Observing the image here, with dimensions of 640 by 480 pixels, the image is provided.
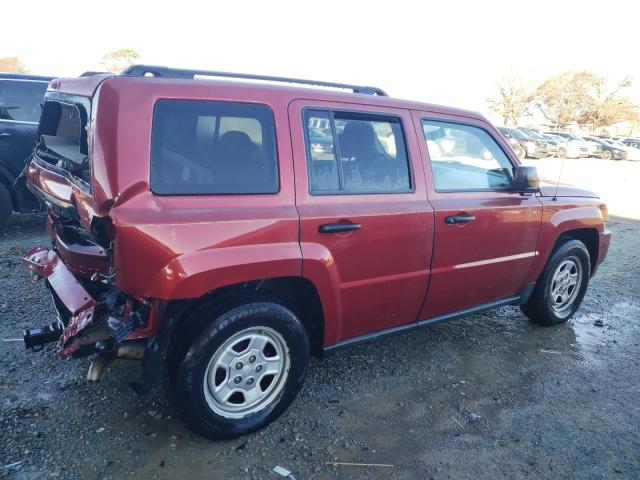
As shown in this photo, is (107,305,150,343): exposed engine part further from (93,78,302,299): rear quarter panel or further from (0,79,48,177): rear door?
(0,79,48,177): rear door

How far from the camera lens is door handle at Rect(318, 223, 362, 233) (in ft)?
8.66

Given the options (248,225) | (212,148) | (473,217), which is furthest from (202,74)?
(473,217)

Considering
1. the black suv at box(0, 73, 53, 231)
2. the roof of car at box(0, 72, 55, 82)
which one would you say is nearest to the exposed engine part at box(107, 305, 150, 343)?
the black suv at box(0, 73, 53, 231)

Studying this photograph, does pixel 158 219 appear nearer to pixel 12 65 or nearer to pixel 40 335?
pixel 40 335

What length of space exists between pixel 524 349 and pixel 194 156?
120 inches

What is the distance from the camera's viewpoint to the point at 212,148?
2.44m

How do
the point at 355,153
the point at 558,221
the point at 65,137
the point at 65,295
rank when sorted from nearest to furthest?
the point at 65,295 → the point at 355,153 → the point at 65,137 → the point at 558,221

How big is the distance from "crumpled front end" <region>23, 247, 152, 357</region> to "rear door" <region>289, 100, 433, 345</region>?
0.93m

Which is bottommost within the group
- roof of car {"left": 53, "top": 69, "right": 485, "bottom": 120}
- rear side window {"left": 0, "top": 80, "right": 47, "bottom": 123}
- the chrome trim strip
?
the chrome trim strip

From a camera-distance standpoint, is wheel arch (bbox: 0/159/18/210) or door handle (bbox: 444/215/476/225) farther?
wheel arch (bbox: 0/159/18/210)

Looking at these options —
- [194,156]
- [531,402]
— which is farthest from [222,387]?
[531,402]

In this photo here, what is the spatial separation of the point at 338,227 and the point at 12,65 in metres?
45.5

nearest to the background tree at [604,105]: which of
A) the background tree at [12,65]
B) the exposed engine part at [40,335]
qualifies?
the background tree at [12,65]

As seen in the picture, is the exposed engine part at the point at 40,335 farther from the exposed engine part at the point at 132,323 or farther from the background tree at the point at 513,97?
the background tree at the point at 513,97
